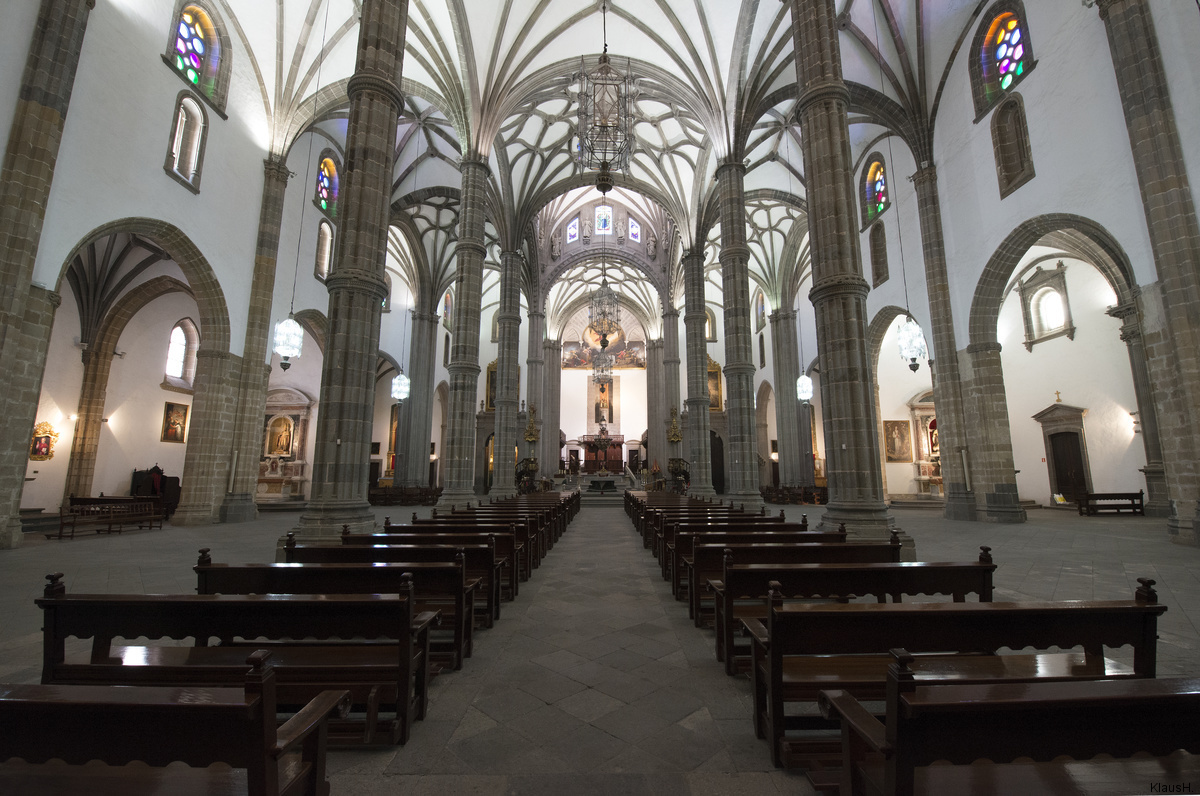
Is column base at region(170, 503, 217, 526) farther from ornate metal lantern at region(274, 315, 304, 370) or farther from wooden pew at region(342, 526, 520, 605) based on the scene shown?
wooden pew at region(342, 526, 520, 605)

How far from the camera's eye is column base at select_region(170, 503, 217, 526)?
12672 millimetres

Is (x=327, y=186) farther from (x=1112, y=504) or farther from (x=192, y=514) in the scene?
(x=1112, y=504)

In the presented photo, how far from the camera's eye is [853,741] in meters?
1.76

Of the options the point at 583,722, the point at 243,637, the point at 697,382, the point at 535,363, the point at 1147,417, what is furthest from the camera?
the point at 535,363

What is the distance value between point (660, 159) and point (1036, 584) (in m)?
19.4

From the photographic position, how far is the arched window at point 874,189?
1720cm

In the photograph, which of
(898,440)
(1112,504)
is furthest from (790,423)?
(1112,504)

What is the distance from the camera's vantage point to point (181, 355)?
1897 cm

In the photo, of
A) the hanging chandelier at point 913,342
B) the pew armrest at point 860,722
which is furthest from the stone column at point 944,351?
the pew armrest at point 860,722

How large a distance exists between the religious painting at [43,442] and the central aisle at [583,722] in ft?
54.1

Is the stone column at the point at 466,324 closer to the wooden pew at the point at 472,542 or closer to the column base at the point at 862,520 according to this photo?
the wooden pew at the point at 472,542

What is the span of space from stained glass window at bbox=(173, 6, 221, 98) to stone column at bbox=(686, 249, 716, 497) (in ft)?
49.8

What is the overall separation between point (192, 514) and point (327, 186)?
37.0ft

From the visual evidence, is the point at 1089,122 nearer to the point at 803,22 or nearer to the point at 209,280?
the point at 803,22
